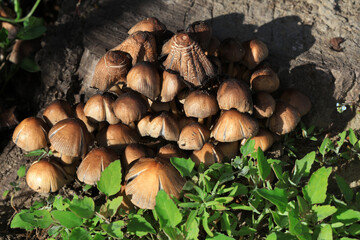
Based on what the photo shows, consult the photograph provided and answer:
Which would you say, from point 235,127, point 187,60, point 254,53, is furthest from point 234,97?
point 254,53

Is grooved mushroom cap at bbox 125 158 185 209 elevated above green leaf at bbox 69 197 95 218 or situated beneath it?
elevated above

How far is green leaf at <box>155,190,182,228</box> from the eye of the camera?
2.17m

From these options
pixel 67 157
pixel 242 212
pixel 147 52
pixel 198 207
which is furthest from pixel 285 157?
pixel 67 157

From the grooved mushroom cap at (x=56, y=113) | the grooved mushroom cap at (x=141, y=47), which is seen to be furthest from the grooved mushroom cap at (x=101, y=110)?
the grooved mushroom cap at (x=141, y=47)

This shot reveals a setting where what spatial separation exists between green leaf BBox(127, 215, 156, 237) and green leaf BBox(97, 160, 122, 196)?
A: 0.24 meters

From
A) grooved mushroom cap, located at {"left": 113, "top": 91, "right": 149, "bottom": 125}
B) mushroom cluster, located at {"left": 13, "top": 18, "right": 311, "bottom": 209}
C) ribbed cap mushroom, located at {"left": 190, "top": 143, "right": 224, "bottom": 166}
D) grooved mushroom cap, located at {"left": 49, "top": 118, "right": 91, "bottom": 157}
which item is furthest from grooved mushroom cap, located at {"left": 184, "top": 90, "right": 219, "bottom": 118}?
grooved mushroom cap, located at {"left": 49, "top": 118, "right": 91, "bottom": 157}

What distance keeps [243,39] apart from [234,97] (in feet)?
4.07

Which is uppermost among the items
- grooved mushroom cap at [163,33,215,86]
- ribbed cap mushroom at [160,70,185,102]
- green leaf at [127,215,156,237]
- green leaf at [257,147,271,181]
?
grooved mushroom cap at [163,33,215,86]

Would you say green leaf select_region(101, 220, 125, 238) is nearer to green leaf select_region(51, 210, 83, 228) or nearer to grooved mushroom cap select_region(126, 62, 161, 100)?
green leaf select_region(51, 210, 83, 228)

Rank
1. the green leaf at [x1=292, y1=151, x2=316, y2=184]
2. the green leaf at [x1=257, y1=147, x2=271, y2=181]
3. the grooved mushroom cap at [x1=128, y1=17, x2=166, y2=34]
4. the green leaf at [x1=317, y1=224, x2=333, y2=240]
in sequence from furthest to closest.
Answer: the grooved mushroom cap at [x1=128, y1=17, x2=166, y2=34] → the green leaf at [x1=292, y1=151, x2=316, y2=184] → the green leaf at [x1=257, y1=147, x2=271, y2=181] → the green leaf at [x1=317, y1=224, x2=333, y2=240]

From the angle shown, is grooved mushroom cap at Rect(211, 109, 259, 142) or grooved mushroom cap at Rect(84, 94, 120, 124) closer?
grooved mushroom cap at Rect(211, 109, 259, 142)

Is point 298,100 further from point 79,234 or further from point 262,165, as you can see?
point 79,234

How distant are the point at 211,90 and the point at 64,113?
1.26 metres

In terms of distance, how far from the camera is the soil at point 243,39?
341 centimetres
